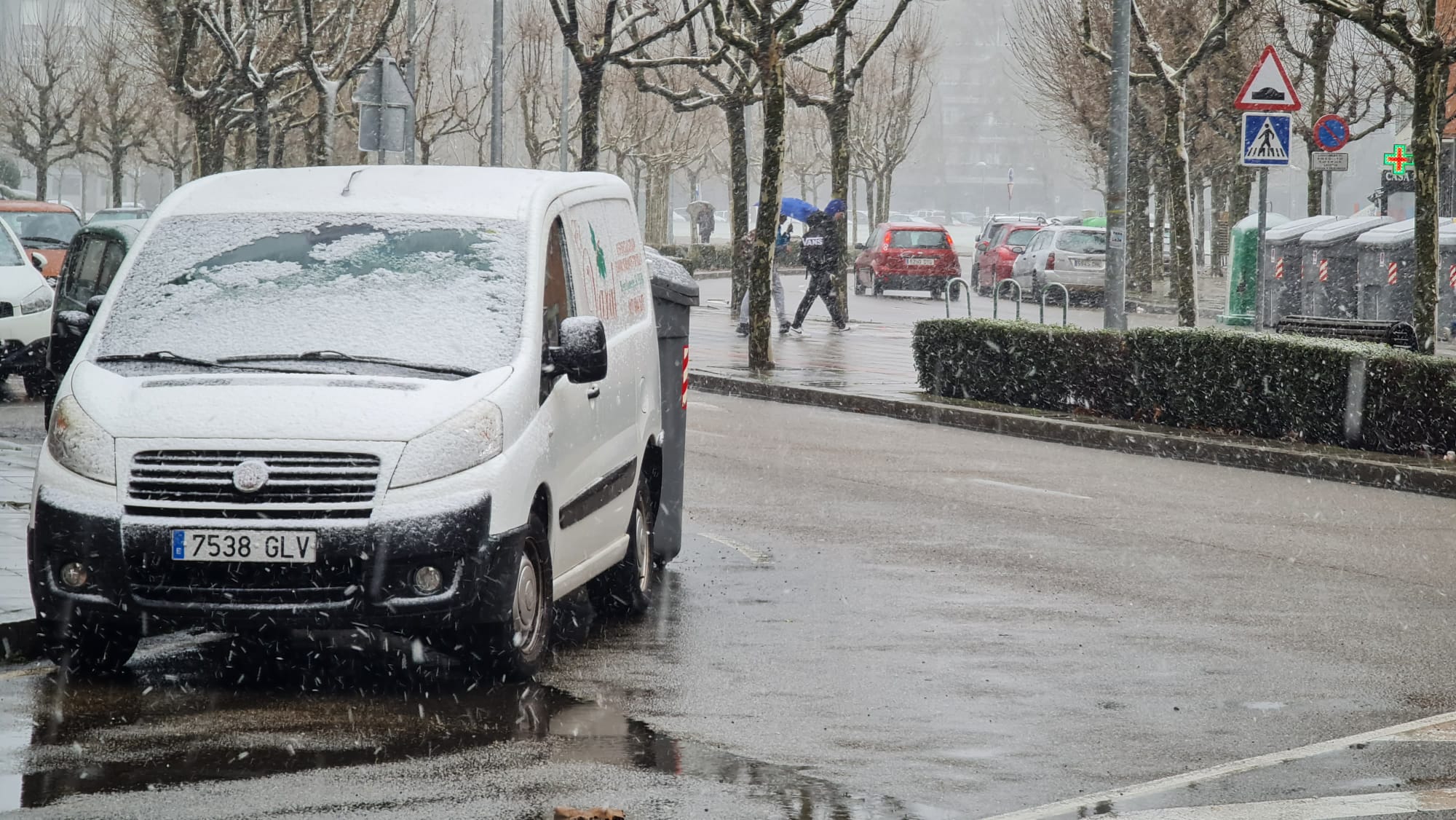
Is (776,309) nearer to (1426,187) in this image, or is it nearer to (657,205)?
(1426,187)

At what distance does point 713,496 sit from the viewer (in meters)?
12.8

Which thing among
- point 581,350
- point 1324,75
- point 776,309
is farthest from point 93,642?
point 1324,75

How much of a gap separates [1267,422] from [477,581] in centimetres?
1073

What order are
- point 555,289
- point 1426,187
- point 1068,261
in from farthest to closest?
point 1068,261 → point 1426,187 → point 555,289

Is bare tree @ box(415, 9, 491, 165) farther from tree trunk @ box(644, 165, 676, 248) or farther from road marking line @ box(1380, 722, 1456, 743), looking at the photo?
road marking line @ box(1380, 722, 1456, 743)

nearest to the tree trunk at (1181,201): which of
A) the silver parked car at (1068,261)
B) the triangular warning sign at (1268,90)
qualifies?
the triangular warning sign at (1268,90)

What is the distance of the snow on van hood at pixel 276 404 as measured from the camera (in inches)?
263

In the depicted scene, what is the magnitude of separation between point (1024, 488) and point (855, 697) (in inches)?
260

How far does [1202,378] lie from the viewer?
1684 centimetres

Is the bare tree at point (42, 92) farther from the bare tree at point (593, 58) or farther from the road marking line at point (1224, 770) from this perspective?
the road marking line at point (1224, 770)

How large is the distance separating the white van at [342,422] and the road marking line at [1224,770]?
2031 millimetres

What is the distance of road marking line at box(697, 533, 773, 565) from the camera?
1038 cm

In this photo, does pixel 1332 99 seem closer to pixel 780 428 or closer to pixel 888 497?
pixel 780 428

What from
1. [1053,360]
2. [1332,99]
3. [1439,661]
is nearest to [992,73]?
[1332,99]
